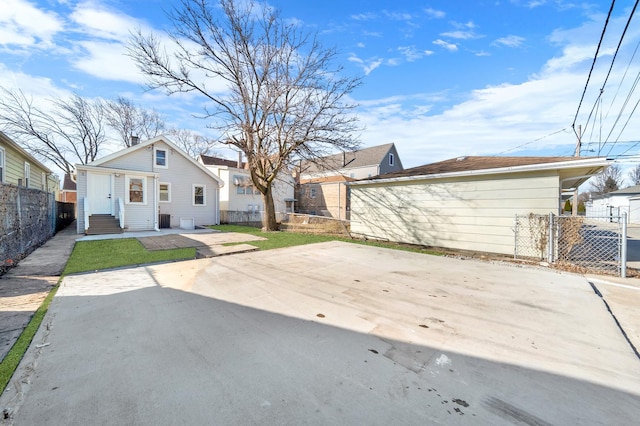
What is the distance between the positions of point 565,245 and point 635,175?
63180mm

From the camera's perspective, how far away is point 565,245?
6.69 m

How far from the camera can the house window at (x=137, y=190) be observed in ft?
44.6

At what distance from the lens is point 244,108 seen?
509 inches

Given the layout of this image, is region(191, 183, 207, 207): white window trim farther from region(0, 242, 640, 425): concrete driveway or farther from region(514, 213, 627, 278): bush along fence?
region(514, 213, 627, 278): bush along fence

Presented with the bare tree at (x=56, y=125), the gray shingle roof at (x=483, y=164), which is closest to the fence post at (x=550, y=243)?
the gray shingle roof at (x=483, y=164)

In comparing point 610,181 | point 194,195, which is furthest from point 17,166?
point 610,181

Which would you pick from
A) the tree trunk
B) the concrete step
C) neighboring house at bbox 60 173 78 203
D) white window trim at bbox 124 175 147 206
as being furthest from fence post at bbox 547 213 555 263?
neighboring house at bbox 60 173 78 203

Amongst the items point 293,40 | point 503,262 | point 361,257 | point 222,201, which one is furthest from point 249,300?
point 222,201

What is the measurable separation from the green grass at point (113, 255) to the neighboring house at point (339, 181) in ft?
49.7

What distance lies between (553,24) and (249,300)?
435 inches

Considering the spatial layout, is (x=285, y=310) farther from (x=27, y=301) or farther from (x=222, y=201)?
(x=222, y=201)

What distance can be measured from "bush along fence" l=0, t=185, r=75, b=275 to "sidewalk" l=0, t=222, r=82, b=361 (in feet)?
0.87

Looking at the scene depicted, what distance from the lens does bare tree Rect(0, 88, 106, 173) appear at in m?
19.0

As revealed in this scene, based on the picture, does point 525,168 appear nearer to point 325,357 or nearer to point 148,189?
point 325,357
